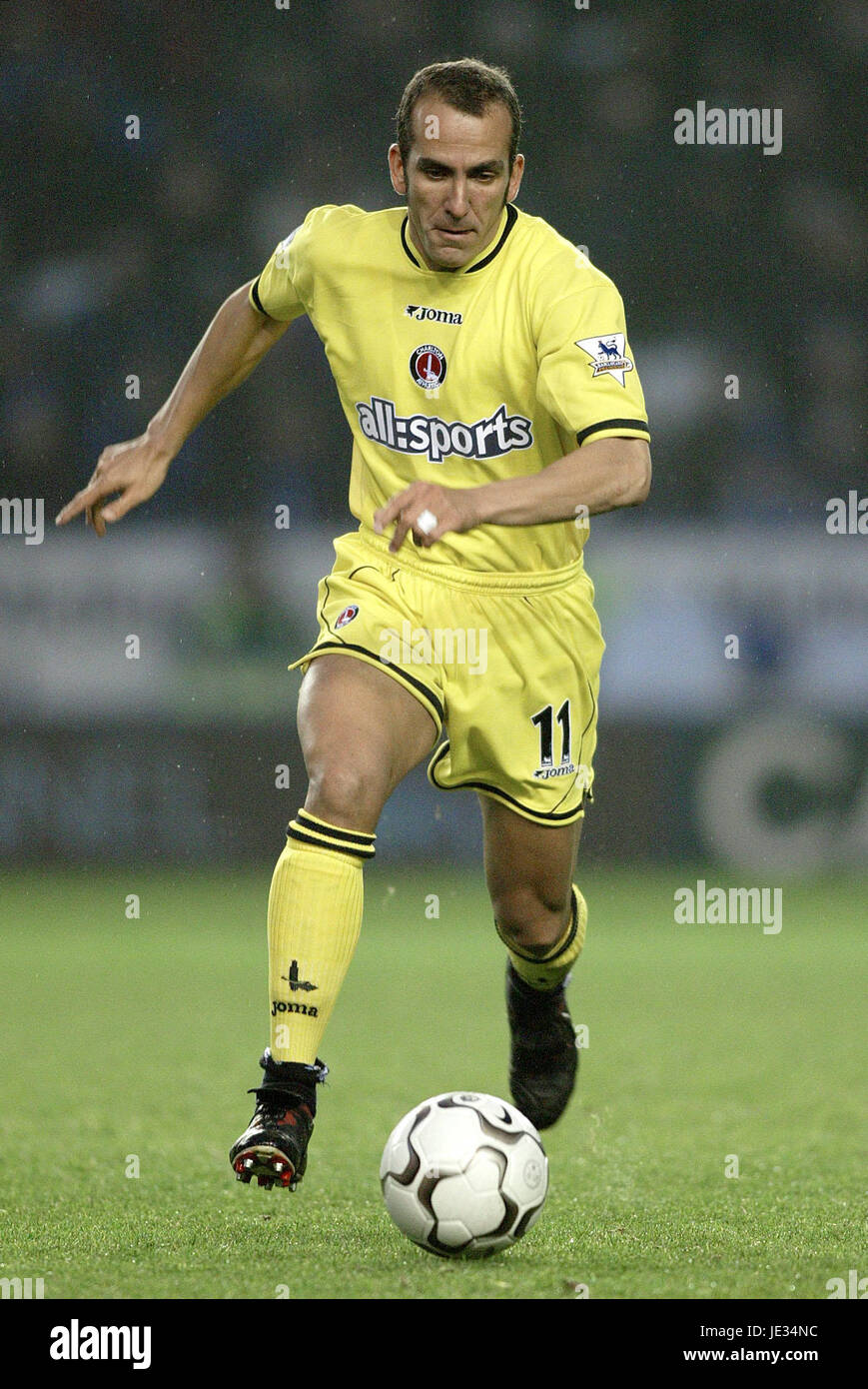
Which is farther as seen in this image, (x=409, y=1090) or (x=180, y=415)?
(x=409, y=1090)

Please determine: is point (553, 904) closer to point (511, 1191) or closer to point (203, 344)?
point (511, 1191)

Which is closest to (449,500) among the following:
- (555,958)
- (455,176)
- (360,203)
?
(455,176)

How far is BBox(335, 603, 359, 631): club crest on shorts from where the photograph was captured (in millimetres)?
3654

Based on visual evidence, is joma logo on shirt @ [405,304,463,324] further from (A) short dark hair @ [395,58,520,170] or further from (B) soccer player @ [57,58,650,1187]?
(A) short dark hair @ [395,58,520,170]

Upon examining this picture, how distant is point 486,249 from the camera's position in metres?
3.82

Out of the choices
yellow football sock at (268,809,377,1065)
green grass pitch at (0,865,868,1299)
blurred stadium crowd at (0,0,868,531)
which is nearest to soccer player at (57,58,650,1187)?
yellow football sock at (268,809,377,1065)

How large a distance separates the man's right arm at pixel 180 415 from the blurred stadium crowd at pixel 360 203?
24.3 ft

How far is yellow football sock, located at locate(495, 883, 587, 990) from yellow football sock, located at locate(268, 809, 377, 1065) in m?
1.26

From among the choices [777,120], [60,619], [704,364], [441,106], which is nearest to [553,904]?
[441,106]

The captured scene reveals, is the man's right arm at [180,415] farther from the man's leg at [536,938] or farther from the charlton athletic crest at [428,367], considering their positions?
the man's leg at [536,938]

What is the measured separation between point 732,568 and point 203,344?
303 inches

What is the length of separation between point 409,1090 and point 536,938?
1.34 m


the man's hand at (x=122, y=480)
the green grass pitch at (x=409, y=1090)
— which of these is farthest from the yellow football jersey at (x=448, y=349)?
the green grass pitch at (x=409, y=1090)

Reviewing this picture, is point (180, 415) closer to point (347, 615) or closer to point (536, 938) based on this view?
point (347, 615)
